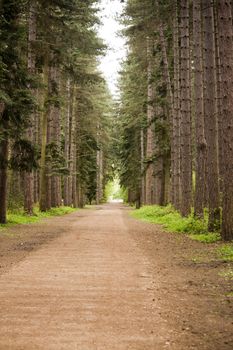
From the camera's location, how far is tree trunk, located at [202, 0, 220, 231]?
14041 mm

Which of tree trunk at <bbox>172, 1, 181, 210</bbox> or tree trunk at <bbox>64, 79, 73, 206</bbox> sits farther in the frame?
tree trunk at <bbox>64, 79, 73, 206</bbox>

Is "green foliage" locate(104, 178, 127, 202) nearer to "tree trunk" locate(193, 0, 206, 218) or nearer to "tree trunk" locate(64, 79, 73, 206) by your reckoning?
"tree trunk" locate(64, 79, 73, 206)

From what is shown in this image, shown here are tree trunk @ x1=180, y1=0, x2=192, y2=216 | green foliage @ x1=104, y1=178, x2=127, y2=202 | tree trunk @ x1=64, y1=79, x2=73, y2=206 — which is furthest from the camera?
green foliage @ x1=104, y1=178, x2=127, y2=202

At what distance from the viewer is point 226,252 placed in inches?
414

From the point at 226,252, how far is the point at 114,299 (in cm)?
484

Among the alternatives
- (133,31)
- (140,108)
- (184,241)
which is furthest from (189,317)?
(140,108)

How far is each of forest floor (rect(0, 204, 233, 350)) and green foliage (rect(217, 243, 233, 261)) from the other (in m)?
0.22

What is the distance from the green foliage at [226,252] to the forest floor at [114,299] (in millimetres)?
223

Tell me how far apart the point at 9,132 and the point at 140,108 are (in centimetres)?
2065

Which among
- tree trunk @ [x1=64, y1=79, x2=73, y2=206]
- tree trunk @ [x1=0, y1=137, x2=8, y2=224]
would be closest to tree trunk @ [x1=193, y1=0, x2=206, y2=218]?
tree trunk @ [x1=0, y1=137, x2=8, y2=224]

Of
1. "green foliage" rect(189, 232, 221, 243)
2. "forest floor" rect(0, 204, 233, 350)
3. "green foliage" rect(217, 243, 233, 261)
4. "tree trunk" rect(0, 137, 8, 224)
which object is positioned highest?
"tree trunk" rect(0, 137, 8, 224)

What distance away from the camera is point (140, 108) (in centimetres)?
3591

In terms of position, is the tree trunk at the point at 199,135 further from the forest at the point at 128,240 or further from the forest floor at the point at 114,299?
the forest floor at the point at 114,299

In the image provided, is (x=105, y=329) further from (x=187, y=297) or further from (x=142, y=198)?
(x=142, y=198)
